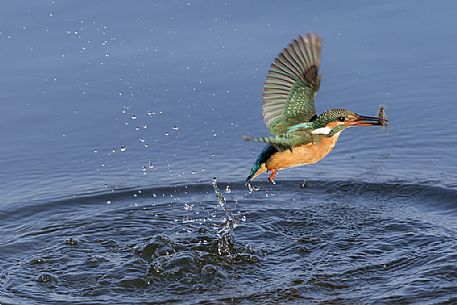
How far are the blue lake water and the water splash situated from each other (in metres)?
0.02

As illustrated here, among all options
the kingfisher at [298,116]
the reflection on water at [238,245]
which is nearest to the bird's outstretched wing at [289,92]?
the kingfisher at [298,116]

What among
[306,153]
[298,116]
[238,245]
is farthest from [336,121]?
[238,245]

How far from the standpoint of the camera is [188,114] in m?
9.59

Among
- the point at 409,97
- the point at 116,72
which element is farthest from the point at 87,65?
the point at 409,97

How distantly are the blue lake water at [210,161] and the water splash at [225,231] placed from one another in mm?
17

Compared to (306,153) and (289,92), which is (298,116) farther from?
(306,153)

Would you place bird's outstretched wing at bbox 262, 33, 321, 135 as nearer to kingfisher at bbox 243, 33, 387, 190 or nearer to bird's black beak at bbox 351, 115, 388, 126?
kingfisher at bbox 243, 33, 387, 190

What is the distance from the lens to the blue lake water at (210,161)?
739 cm

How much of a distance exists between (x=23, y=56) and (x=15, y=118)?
77cm

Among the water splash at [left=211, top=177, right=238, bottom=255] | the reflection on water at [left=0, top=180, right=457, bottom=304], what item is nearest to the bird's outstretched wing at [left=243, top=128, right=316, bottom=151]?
the reflection on water at [left=0, top=180, right=457, bottom=304]

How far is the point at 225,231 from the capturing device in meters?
8.11

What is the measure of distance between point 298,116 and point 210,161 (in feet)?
6.21

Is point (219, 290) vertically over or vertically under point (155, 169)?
under

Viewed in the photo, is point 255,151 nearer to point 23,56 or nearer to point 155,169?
point 155,169
